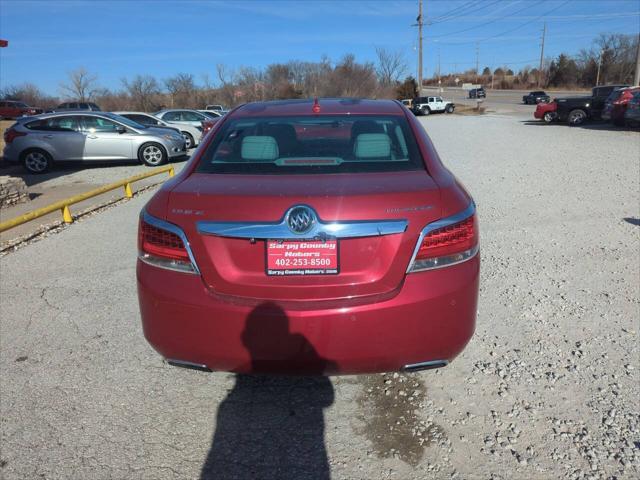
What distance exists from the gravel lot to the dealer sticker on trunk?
3.17 feet

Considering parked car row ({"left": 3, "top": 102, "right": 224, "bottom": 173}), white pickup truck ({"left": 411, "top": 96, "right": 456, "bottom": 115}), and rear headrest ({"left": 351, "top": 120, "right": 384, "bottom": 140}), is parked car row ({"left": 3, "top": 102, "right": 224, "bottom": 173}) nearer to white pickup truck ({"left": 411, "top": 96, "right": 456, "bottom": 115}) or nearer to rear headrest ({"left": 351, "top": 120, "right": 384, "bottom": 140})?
rear headrest ({"left": 351, "top": 120, "right": 384, "bottom": 140})

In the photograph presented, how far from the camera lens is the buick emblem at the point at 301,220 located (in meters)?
2.05

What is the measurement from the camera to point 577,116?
77.5 ft

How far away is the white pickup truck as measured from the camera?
152ft

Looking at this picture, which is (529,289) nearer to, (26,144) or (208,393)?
(208,393)

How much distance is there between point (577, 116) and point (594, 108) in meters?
0.80

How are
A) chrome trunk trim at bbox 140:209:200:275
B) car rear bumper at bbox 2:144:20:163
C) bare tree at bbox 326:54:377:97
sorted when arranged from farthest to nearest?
bare tree at bbox 326:54:377:97 < car rear bumper at bbox 2:144:20:163 < chrome trunk trim at bbox 140:209:200:275

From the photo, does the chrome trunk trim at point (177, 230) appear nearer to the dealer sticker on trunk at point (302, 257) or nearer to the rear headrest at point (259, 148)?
the dealer sticker on trunk at point (302, 257)

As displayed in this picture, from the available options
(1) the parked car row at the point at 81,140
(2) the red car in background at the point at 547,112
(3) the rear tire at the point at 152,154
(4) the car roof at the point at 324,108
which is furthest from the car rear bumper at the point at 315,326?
(2) the red car in background at the point at 547,112

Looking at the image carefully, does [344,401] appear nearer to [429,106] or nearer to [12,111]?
[429,106]

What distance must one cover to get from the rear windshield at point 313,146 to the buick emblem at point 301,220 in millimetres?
458

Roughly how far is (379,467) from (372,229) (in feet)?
3.80

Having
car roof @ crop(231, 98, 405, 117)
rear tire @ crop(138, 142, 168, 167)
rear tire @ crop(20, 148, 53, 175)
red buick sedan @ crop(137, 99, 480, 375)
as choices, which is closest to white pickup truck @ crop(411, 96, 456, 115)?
rear tire @ crop(138, 142, 168, 167)

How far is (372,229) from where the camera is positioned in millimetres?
2066
